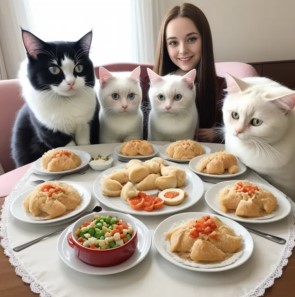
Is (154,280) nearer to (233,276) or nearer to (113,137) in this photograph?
(233,276)

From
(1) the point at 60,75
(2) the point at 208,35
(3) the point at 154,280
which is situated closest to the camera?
(3) the point at 154,280

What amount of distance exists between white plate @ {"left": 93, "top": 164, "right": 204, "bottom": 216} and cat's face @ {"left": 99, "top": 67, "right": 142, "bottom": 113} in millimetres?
416

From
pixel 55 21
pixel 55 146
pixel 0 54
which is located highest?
pixel 55 21

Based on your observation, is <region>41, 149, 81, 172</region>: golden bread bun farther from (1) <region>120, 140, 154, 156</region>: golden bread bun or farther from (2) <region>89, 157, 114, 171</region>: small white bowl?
(1) <region>120, 140, 154, 156</region>: golden bread bun

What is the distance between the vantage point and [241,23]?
3035 millimetres

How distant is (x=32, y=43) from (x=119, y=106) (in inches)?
17.2

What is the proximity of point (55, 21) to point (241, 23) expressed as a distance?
174 cm

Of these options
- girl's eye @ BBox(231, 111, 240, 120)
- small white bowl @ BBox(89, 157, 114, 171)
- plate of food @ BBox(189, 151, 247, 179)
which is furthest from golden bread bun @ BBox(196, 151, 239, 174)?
small white bowl @ BBox(89, 157, 114, 171)

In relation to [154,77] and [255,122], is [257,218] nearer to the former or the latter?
[255,122]

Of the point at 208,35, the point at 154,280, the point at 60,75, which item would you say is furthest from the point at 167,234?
the point at 208,35

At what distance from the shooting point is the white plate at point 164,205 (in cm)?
92

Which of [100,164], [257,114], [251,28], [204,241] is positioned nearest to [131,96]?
[100,164]

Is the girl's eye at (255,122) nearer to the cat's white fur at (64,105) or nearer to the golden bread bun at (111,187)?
the golden bread bun at (111,187)

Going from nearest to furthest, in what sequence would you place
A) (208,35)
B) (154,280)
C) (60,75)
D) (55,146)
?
(154,280), (60,75), (55,146), (208,35)
